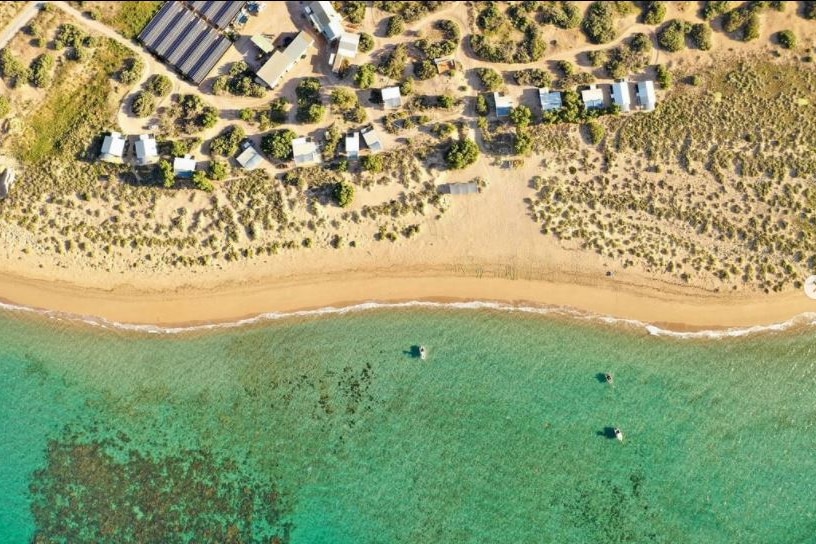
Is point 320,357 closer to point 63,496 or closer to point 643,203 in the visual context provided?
point 63,496

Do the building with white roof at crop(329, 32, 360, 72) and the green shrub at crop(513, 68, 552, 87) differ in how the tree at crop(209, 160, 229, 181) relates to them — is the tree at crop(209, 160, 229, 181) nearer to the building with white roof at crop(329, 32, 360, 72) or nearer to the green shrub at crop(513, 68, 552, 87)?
the building with white roof at crop(329, 32, 360, 72)

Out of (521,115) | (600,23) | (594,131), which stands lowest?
(594,131)

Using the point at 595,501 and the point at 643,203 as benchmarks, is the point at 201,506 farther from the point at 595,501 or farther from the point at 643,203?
A: the point at 643,203

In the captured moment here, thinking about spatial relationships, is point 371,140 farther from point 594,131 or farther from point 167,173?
point 594,131

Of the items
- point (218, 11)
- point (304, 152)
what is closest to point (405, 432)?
point (304, 152)

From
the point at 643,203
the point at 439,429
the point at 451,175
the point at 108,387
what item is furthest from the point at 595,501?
the point at 108,387

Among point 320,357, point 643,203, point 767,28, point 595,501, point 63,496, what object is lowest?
point 595,501

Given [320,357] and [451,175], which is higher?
[451,175]
